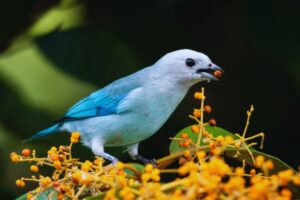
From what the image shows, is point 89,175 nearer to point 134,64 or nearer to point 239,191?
point 239,191

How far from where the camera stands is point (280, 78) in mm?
4211

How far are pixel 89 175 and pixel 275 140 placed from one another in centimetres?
265

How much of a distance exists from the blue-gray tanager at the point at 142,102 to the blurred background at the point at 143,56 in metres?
0.92

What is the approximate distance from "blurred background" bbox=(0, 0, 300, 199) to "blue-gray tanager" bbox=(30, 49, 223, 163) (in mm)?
924

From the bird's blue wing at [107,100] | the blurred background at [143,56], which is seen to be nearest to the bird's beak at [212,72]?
the bird's blue wing at [107,100]

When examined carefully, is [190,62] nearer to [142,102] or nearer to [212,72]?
[212,72]

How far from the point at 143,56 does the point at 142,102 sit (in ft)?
4.73

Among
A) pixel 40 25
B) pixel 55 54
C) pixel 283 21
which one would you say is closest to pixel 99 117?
pixel 55 54

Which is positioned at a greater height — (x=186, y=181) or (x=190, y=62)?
(x=190, y=62)

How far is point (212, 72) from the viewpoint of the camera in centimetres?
273

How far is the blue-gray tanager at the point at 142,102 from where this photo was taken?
279 centimetres

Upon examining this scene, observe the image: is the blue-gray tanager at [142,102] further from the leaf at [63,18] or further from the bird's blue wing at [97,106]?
the leaf at [63,18]

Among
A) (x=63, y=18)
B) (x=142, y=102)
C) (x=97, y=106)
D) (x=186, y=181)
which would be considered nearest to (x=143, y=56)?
(x=63, y=18)

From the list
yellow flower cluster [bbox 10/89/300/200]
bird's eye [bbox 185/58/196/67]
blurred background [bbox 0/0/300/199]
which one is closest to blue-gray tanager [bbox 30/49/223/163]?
bird's eye [bbox 185/58/196/67]
